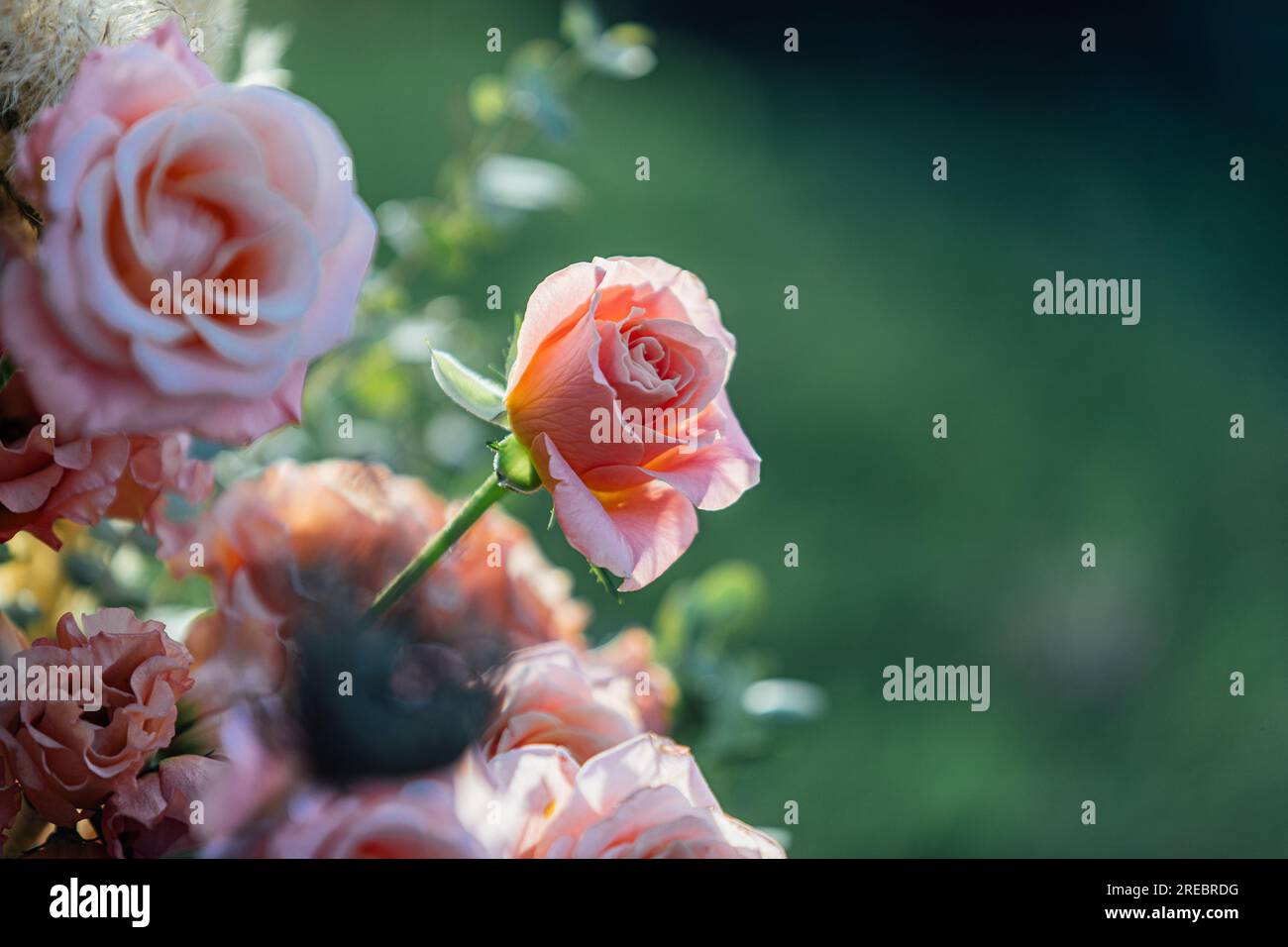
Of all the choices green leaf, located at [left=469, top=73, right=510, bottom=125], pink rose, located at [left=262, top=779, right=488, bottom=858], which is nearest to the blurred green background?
green leaf, located at [left=469, top=73, right=510, bottom=125]

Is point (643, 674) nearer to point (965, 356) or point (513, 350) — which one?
point (513, 350)

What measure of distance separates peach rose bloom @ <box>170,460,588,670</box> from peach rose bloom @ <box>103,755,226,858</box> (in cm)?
5

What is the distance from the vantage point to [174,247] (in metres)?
0.39

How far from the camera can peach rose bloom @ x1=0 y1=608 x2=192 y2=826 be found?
1.38 ft

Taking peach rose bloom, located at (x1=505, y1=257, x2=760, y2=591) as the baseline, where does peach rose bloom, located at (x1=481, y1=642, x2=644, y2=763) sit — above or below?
below

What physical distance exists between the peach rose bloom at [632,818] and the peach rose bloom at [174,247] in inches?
6.0

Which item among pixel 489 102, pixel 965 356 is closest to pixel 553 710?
pixel 489 102

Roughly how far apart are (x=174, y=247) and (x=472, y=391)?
0.11 meters

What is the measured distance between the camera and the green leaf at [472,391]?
444 mm

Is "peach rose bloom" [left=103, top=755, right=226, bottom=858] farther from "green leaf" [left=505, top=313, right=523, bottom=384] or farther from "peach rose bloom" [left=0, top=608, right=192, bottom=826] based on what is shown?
"green leaf" [left=505, top=313, right=523, bottom=384]
